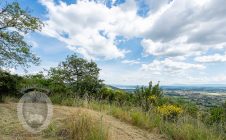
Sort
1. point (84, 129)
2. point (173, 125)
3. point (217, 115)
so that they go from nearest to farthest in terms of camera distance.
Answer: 1. point (84, 129)
2. point (173, 125)
3. point (217, 115)

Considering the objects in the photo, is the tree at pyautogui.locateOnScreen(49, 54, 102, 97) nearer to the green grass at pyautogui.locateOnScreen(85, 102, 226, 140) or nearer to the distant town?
the distant town

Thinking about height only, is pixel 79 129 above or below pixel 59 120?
below

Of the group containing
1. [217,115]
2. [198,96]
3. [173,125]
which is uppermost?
[198,96]

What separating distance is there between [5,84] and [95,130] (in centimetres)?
567

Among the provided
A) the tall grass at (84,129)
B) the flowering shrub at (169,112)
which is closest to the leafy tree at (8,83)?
the tall grass at (84,129)

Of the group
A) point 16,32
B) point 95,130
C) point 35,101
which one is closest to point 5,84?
point 35,101

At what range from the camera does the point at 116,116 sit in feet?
24.9

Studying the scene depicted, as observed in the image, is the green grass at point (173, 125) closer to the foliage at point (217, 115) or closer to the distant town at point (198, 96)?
the foliage at point (217, 115)

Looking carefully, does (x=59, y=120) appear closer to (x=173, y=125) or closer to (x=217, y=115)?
(x=173, y=125)

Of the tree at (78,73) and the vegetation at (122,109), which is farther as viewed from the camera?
the tree at (78,73)

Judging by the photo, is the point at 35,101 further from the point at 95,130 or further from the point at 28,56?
the point at 95,130

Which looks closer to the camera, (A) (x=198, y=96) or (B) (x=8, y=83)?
(B) (x=8, y=83)

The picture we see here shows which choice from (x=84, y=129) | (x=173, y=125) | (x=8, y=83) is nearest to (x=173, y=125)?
(x=173, y=125)

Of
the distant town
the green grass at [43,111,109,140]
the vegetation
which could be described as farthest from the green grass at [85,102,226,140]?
the distant town
